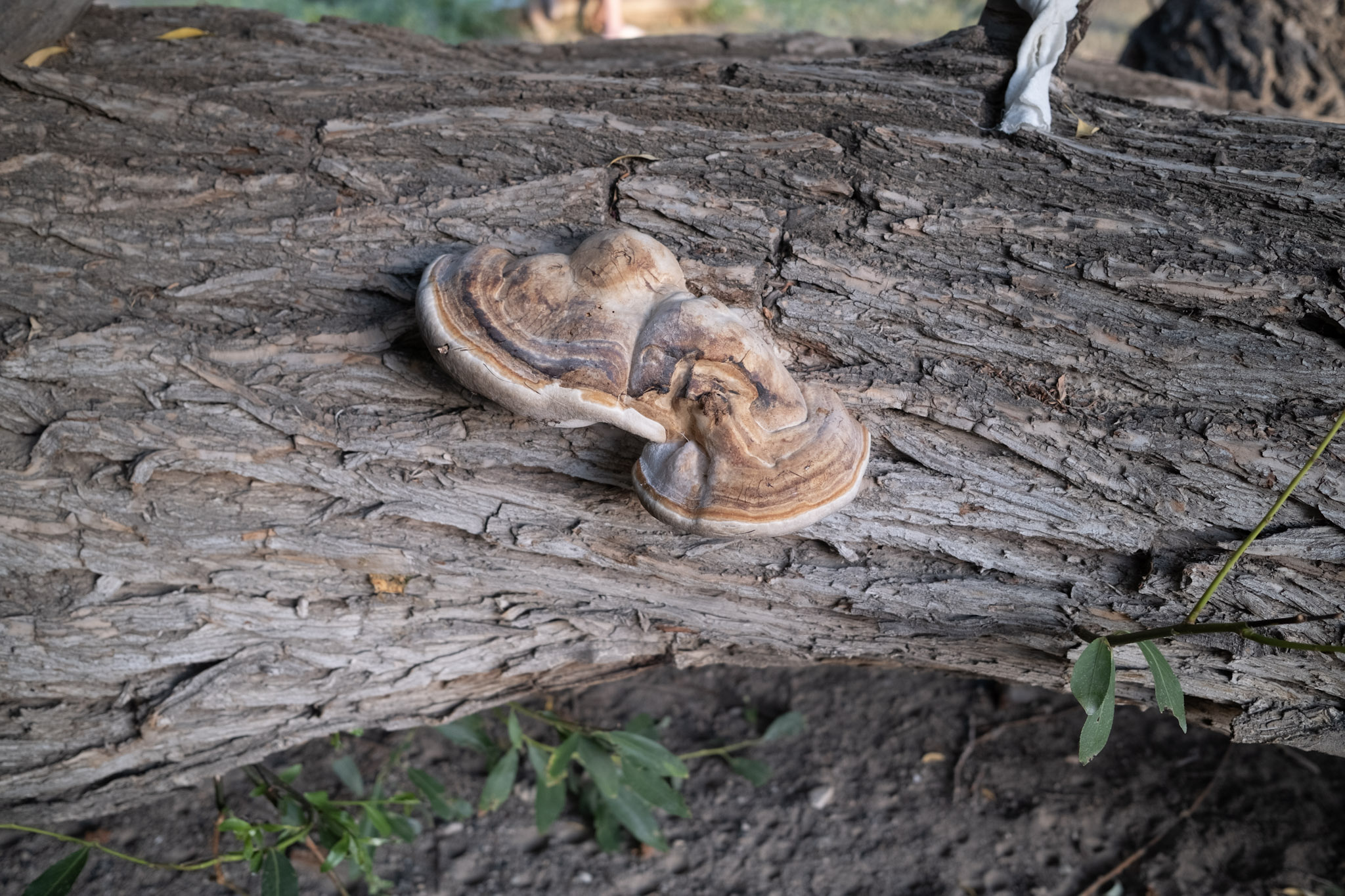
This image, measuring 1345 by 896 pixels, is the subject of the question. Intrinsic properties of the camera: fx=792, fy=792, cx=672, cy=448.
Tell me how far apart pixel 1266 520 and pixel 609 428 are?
151cm

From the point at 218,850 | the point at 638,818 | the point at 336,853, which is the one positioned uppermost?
the point at 336,853

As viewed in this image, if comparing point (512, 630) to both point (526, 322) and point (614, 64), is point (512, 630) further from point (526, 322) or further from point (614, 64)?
point (614, 64)

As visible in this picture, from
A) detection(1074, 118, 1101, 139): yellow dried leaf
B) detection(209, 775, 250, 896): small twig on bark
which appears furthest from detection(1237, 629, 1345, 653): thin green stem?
detection(209, 775, 250, 896): small twig on bark

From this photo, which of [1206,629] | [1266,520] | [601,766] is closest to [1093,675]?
[1206,629]

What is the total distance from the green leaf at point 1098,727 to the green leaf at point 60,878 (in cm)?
256

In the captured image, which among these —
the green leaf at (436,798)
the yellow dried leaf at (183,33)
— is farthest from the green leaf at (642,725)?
the yellow dried leaf at (183,33)

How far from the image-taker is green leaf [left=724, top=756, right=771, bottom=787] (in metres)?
3.33

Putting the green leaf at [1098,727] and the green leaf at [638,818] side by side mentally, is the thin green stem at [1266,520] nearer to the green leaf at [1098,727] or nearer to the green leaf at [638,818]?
the green leaf at [1098,727]

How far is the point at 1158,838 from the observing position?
3.29 m

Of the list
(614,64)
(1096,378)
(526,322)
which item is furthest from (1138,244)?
(614,64)

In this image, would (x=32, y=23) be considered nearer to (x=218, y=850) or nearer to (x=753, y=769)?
(x=218, y=850)

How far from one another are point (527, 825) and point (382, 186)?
2591 mm

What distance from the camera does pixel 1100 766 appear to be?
353cm

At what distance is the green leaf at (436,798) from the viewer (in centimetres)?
294
